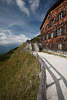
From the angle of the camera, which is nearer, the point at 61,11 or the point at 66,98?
the point at 66,98

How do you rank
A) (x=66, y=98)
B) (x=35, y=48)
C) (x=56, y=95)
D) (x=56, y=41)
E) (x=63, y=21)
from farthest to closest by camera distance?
1. (x=35, y=48)
2. (x=56, y=41)
3. (x=63, y=21)
4. (x=56, y=95)
5. (x=66, y=98)

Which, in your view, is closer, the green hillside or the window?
the green hillside

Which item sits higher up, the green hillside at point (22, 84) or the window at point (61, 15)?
the window at point (61, 15)

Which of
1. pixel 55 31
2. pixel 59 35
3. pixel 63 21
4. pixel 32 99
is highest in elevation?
pixel 63 21

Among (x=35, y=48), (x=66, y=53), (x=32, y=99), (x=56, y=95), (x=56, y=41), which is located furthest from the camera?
(x=35, y=48)

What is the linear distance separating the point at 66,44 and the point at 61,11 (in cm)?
1011

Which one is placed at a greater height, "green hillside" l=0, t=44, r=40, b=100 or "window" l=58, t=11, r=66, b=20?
"window" l=58, t=11, r=66, b=20

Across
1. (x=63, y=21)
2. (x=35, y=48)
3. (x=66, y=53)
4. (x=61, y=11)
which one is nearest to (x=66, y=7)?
(x=61, y=11)

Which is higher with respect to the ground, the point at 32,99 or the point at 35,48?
the point at 35,48

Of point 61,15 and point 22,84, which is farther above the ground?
point 61,15

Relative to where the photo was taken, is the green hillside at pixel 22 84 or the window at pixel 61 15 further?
the window at pixel 61 15

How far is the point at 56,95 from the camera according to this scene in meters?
3.03

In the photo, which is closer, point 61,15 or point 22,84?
point 22,84

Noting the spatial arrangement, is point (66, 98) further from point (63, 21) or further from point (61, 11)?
point (61, 11)
